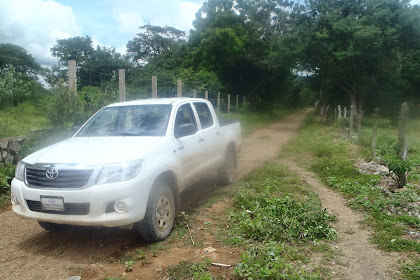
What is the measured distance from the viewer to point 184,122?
543 cm

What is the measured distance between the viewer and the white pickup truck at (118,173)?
3730mm

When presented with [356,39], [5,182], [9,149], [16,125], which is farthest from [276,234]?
[356,39]

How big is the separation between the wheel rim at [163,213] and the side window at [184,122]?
995 mm

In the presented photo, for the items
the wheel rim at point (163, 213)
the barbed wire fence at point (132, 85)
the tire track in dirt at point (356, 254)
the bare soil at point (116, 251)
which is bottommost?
the bare soil at point (116, 251)

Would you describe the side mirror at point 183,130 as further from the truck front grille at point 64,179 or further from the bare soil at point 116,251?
the truck front grille at point 64,179

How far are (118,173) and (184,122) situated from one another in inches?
72.8

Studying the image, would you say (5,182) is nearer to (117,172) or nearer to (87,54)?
(117,172)

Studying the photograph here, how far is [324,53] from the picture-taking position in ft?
70.2

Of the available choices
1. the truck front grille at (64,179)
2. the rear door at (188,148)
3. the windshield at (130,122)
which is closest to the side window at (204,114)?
the rear door at (188,148)

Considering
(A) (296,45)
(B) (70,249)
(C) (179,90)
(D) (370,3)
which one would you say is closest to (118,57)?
(A) (296,45)

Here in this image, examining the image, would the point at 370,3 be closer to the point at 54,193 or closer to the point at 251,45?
the point at 251,45

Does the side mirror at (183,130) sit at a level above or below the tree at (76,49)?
below

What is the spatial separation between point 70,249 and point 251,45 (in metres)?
27.1

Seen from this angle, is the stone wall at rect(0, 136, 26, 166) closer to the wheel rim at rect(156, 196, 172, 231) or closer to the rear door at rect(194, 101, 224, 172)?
the rear door at rect(194, 101, 224, 172)
